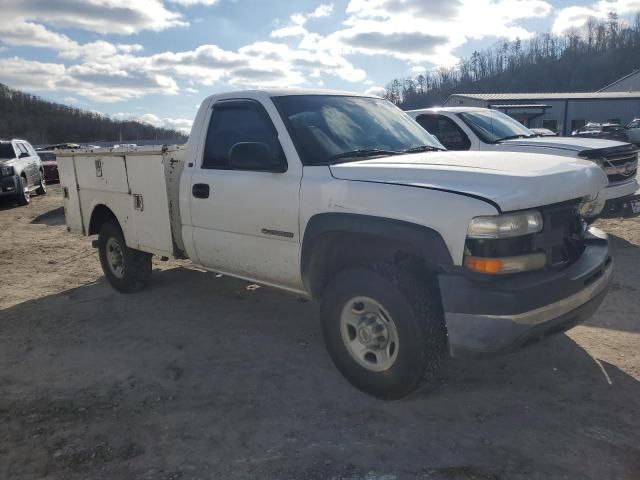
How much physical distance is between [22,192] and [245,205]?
12.8m

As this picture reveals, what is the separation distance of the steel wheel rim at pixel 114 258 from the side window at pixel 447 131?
4.81 m

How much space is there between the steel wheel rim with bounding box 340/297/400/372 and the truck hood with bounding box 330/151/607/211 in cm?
81

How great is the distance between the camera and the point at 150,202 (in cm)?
504

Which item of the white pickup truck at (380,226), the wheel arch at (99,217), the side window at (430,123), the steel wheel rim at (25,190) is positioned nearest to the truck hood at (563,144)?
the side window at (430,123)

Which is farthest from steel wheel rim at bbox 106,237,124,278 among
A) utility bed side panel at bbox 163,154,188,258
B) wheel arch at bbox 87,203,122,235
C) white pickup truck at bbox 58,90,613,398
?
utility bed side panel at bbox 163,154,188,258

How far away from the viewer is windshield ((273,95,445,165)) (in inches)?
149

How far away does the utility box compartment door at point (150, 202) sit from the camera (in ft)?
16.0

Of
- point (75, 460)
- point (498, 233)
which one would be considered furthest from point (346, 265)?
point (75, 460)

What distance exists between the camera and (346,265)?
361 centimetres

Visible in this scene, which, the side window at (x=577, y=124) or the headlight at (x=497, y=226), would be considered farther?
the side window at (x=577, y=124)

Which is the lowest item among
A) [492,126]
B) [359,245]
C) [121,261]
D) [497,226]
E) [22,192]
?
[22,192]

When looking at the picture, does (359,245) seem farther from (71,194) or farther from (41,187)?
(41,187)

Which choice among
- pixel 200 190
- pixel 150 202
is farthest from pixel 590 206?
pixel 150 202

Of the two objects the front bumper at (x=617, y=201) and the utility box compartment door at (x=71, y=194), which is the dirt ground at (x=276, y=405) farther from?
the front bumper at (x=617, y=201)
